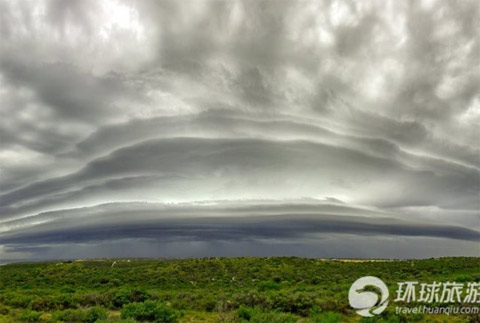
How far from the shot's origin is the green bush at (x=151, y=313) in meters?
18.5

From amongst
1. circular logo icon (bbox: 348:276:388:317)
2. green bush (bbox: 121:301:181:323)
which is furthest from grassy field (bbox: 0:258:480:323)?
circular logo icon (bbox: 348:276:388:317)

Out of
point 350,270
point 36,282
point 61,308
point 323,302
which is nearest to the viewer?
point 323,302

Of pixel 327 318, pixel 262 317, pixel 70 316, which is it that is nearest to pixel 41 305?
pixel 70 316

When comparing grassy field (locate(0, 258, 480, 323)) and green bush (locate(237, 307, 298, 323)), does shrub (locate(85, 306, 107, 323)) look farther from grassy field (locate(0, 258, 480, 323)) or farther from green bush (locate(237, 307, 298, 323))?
green bush (locate(237, 307, 298, 323))

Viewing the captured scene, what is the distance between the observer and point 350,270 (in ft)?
162

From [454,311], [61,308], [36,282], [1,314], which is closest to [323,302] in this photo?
[454,311]

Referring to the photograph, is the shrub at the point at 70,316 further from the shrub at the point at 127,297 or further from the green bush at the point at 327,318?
the green bush at the point at 327,318

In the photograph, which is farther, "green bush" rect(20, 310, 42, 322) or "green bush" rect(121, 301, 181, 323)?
"green bush" rect(20, 310, 42, 322)

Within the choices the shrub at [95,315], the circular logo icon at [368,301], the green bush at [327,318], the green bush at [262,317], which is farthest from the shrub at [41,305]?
the circular logo icon at [368,301]

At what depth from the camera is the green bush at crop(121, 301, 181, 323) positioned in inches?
727

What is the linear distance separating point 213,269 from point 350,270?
19819mm

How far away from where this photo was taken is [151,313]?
18688 mm

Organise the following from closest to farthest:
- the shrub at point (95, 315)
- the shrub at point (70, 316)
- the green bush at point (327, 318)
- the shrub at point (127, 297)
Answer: the green bush at point (327, 318), the shrub at point (95, 315), the shrub at point (70, 316), the shrub at point (127, 297)

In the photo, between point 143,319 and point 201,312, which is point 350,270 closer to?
point 201,312
